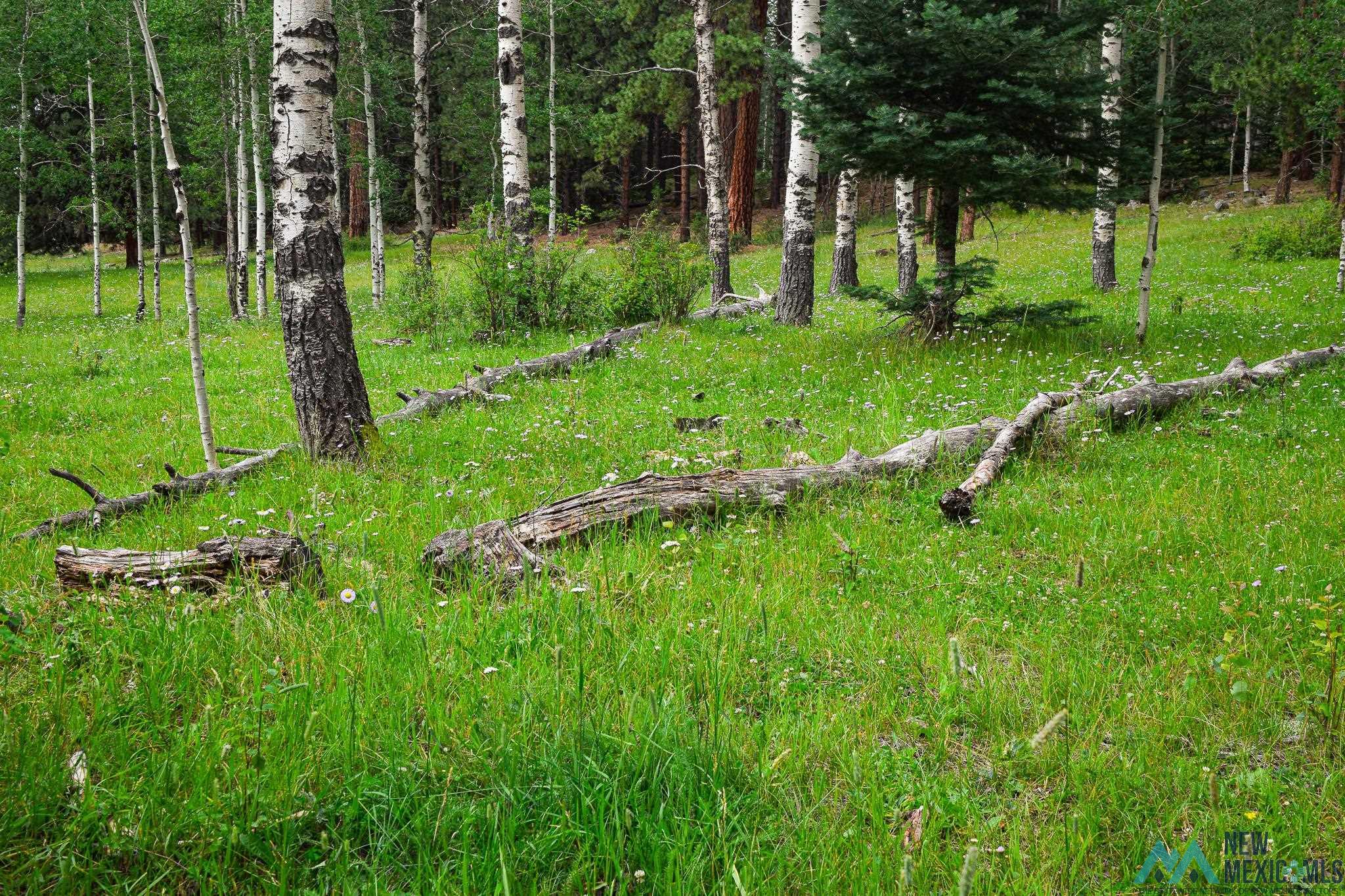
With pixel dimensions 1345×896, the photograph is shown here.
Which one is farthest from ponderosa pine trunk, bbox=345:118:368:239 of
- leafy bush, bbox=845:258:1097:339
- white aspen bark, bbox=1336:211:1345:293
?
white aspen bark, bbox=1336:211:1345:293

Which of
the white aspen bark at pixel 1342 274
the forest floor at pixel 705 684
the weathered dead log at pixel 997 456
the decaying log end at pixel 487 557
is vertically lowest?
the forest floor at pixel 705 684

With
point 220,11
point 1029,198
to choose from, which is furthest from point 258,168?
point 1029,198

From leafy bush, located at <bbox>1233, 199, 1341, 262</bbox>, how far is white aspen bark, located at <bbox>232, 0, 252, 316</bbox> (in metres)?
26.8

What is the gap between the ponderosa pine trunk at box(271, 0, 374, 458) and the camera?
20.0ft

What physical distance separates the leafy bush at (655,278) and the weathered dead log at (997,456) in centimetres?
798

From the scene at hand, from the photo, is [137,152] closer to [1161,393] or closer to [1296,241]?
[1161,393]

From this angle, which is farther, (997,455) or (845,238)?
(845,238)

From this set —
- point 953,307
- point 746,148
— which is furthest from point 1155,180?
point 746,148

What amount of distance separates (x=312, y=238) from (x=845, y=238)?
528 inches

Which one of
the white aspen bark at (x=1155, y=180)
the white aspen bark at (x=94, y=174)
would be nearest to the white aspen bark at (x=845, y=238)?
the white aspen bark at (x=1155, y=180)

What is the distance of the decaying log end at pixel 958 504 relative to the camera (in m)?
4.89

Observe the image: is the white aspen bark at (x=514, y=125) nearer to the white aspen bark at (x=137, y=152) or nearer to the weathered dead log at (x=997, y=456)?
the weathered dead log at (x=997, y=456)

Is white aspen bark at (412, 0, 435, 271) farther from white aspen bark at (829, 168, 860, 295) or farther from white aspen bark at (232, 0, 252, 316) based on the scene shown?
white aspen bark at (829, 168, 860, 295)

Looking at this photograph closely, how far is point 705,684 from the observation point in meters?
3.05
